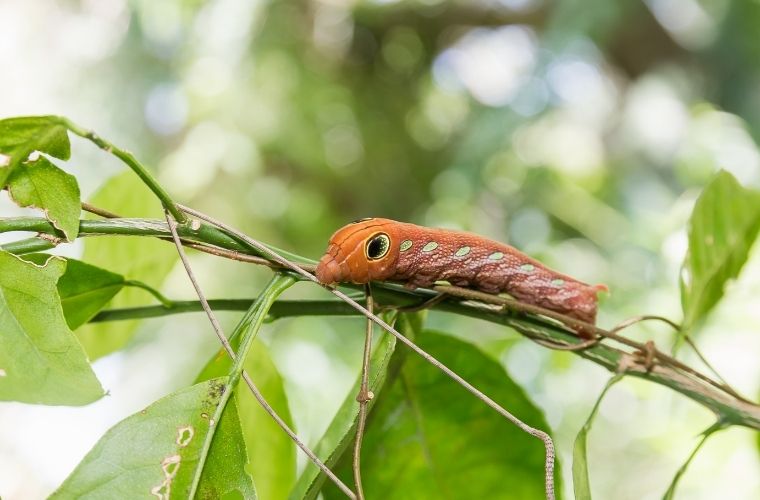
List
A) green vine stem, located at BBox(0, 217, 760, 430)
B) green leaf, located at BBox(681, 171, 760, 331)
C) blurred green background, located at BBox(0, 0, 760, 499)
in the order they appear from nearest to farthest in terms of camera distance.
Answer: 1. green vine stem, located at BBox(0, 217, 760, 430)
2. green leaf, located at BBox(681, 171, 760, 331)
3. blurred green background, located at BBox(0, 0, 760, 499)

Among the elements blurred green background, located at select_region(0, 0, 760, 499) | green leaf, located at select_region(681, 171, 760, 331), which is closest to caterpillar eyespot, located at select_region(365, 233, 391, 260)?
green leaf, located at select_region(681, 171, 760, 331)

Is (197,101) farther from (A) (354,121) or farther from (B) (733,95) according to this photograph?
(B) (733,95)

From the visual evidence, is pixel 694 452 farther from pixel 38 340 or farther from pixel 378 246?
pixel 38 340

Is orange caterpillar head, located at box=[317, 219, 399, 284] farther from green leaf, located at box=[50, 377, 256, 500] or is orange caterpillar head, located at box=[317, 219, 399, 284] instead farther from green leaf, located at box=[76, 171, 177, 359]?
green leaf, located at box=[76, 171, 177, 359]

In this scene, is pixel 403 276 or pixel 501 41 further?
pixel 501 41

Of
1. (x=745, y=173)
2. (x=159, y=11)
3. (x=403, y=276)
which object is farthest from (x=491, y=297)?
(x=159, y=11)

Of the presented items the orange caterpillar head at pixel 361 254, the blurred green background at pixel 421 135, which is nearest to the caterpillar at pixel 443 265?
the orange caterpillar head at pixel 361 254
